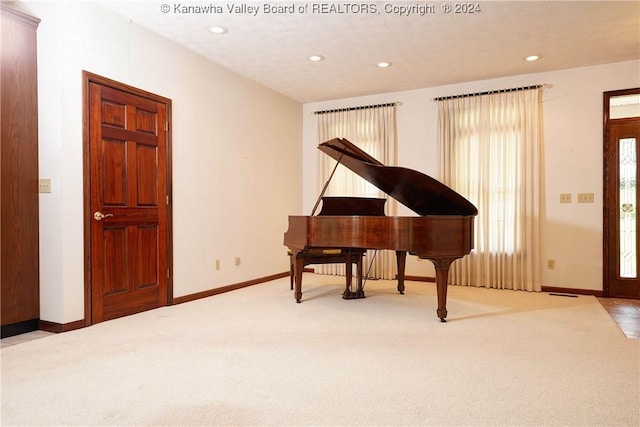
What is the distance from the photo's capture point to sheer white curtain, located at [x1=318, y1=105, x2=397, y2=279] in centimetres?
544

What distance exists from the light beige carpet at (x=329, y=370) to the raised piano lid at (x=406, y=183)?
1.00 m

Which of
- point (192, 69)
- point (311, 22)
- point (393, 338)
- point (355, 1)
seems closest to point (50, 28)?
point (192, 69)

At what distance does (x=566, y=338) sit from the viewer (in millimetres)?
2781

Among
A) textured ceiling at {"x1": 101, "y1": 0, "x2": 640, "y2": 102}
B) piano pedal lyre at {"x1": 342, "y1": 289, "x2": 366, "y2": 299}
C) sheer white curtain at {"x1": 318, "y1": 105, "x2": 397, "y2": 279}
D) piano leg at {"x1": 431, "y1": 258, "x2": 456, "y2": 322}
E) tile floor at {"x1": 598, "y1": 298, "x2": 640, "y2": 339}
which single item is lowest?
tile floor at {"x1": 598, "y1": 298, "x2": 640, "y2": 339}

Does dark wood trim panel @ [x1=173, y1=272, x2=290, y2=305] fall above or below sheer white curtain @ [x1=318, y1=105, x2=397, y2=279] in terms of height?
below

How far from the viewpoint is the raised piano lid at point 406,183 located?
123 inches

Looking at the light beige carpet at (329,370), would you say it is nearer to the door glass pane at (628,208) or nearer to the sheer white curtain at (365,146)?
the door glass pane at (628,208)

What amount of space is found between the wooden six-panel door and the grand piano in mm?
1356

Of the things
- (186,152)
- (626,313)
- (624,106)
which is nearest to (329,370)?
(186,152)

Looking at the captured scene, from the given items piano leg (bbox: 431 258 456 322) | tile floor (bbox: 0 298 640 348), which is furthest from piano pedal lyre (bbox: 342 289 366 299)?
tile floor (bbox: 0 298 640 348)

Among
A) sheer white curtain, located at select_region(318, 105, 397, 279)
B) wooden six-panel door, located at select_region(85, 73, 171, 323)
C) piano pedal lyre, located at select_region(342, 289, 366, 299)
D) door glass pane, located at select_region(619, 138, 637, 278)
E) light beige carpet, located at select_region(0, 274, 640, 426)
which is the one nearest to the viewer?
light beige carpet, located at select_region(0, 274, 640, 426)

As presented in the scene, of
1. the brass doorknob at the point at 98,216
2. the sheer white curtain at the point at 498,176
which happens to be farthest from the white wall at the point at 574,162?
the brass doorknob at the point at 98,216

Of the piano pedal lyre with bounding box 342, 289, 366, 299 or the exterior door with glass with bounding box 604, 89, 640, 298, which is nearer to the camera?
the piano pedal lyre with bounding box 342, 289, 366, 299

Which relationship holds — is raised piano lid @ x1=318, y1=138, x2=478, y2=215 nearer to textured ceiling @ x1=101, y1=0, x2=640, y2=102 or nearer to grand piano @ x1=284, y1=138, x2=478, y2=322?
grand piano @ x1=284, y1=138, x2=478, y2=322
